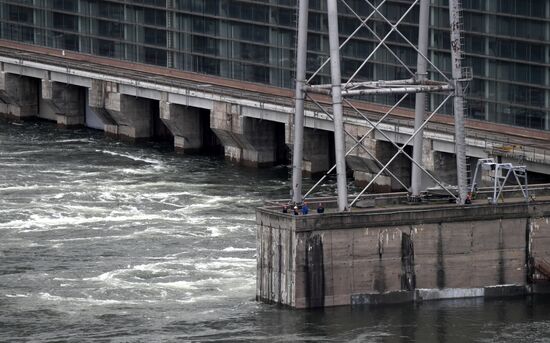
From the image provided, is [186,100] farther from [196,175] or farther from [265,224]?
[265,224]

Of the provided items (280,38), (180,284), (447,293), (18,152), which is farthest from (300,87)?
(18,152)

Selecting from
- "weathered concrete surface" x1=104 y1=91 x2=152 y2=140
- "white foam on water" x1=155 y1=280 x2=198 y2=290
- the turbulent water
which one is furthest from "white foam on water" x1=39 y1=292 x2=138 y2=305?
"weathered concrete surface" x1=104 y1=91 x2=152 y2=140

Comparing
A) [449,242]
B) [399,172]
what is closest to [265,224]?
[449,242]

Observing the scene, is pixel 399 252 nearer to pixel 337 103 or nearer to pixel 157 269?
pixel 337 103

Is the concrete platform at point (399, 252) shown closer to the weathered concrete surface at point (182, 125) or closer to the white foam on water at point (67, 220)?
the white foam on water at point (67, 220)

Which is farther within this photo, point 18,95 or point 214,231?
point 18,95
